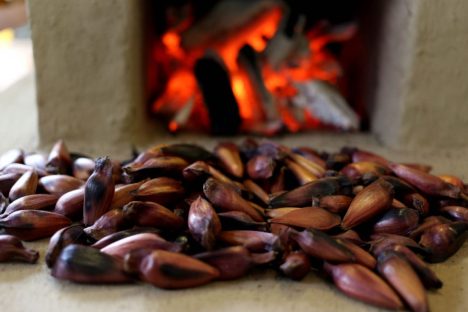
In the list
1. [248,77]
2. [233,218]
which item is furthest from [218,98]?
[233,218]

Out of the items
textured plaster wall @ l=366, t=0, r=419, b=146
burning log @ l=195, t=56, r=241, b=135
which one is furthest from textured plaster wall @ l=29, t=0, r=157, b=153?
textured plaster wall @ l=366, t=0, r=419, b=146

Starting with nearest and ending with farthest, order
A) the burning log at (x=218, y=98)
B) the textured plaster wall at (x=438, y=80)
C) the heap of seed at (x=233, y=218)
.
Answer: the heap of seed at (x=233, y=218) → the textured plaster wall at (x=438, y=80) → the burning log at (x=218, y=98)

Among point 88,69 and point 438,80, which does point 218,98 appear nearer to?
point 88,69

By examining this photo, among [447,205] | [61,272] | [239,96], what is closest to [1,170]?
[61,272]

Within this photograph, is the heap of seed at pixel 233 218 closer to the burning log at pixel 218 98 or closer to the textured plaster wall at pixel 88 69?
the textured plaster wall at pixel 88 69

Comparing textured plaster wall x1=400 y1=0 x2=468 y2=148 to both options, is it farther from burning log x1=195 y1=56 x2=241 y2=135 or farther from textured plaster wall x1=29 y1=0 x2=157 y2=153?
textured plaster wall x1=29 y1=0 x2=157 y2=153

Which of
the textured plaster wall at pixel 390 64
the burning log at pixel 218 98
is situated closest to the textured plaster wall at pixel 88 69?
the burning log at pixel 218 98
